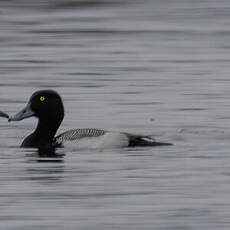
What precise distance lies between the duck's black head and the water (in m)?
0.41

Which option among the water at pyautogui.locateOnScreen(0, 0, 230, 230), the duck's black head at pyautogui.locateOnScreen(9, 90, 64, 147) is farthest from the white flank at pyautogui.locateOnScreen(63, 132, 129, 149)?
the duck's black head at pyautogui.locateOnScreen(9, 90, 64, 147)

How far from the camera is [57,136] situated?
15.2 meters

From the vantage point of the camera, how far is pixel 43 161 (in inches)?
535

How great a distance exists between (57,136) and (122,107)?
2.95m

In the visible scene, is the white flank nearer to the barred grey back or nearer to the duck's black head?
the barred grey back

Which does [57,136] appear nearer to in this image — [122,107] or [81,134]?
[81,134]

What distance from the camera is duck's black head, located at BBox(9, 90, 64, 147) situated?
15.4 meters

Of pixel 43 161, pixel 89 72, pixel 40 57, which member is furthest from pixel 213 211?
pixel 40 57

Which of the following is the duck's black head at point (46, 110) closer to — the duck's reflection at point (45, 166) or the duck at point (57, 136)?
the duck at point (57, 136)

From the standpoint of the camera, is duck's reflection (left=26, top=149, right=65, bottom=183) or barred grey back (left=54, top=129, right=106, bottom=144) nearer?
duck's reflection (left=26, top=149, right=65, bottom=183)

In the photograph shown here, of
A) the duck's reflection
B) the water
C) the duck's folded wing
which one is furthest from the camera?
the duck's folded wing

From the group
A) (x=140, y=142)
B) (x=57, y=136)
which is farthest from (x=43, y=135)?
(x=140, y=142)

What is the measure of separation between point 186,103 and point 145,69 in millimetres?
4259

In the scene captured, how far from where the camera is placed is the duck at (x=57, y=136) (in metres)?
14.5
